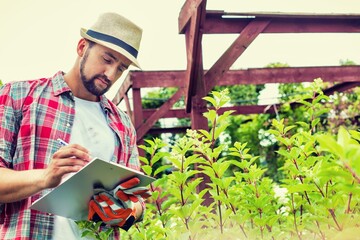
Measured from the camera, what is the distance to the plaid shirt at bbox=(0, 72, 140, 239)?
5.75 feet

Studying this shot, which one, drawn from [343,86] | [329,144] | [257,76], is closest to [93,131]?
[329,144]

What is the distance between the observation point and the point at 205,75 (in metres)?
4.68

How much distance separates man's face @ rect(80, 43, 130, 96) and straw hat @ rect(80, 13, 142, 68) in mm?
37

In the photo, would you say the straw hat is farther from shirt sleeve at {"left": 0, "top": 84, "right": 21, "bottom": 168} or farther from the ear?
shirt sleeve at {"left": 0, "top": 84, "right": 21, "bottom": 168}

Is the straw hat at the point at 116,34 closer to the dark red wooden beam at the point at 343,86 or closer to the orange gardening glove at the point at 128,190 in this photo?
the orange gardening glove at the point at 128,190

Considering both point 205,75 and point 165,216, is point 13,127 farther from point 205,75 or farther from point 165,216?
point 205,75

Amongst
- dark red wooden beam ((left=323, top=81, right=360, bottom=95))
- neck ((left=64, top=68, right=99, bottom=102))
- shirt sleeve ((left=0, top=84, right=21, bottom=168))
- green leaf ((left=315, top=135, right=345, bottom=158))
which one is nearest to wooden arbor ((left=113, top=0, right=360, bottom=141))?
neck ((left=64, top=68, right=99, bottom=102))

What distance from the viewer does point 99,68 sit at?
207 cm

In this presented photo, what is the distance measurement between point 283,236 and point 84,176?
83 centimetres

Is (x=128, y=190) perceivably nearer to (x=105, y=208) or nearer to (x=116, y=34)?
(x=105, y=208)

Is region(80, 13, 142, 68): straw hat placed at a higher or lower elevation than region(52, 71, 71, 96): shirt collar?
higher

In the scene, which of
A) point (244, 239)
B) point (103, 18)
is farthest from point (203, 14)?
point (244, 239)

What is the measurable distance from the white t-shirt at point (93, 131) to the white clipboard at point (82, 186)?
50cm

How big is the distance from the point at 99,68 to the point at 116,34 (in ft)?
0.67
